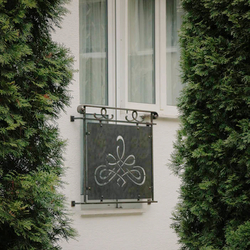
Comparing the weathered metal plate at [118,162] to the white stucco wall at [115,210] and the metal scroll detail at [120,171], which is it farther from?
the white stucco wall at [115,210]

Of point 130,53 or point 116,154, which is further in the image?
point 130,53

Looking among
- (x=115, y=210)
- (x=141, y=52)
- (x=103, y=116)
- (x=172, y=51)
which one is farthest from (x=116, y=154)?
(x=172, y=51)

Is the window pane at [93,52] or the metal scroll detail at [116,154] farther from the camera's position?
the window pane at [93,52]

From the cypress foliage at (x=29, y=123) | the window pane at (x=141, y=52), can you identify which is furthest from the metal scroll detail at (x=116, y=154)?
the cypress foliage at (x=29, y=123)

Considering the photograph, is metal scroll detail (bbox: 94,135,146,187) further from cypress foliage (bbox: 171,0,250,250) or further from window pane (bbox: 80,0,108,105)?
cypress foliage (bbox: 171,0,250,250)

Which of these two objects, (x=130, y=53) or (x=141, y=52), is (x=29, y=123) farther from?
(x=141, y=52)

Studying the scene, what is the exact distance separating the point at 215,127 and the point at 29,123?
155cm

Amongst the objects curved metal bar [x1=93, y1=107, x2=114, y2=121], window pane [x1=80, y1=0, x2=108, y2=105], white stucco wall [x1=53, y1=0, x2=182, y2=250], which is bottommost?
white stucco wall [x1=53, y1=0, x2=182, y2=250]

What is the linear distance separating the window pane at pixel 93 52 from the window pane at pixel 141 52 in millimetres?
445

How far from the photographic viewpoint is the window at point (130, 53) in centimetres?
713

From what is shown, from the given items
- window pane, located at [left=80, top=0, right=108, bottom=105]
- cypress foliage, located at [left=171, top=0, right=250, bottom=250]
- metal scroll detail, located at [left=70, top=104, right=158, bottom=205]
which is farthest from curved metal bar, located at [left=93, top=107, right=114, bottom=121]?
cypress foliage, located at [left=171, top=0, right=250, bottom=250]

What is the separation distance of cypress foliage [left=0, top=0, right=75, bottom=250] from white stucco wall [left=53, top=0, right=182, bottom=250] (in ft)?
7.02

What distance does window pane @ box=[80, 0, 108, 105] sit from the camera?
7.04 meters

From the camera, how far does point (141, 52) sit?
767 centimetres
